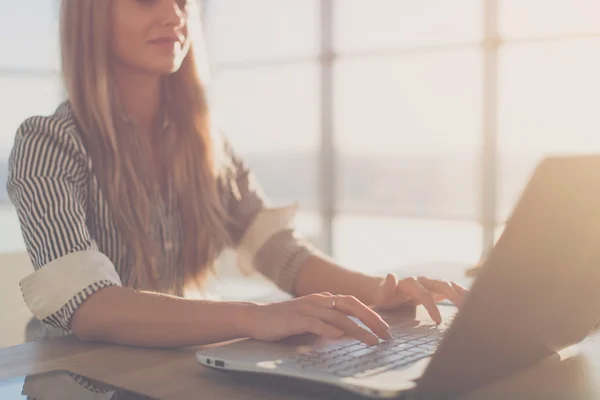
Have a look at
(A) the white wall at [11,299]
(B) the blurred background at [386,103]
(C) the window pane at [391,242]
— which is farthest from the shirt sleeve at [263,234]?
(C) the window pane at [391,242]

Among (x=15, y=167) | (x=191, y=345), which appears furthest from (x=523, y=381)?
(x=15, y=167)

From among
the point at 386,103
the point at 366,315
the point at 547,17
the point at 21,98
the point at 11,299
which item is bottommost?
the point at 11,299

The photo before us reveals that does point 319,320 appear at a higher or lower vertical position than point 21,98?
lower

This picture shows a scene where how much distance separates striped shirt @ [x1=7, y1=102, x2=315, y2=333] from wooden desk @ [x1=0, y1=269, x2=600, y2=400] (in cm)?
11

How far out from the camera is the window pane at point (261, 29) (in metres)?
5.39

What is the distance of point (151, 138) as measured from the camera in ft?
5.53

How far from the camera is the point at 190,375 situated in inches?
35.0

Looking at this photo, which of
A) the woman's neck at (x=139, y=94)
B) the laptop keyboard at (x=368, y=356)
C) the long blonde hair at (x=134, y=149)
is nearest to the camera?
the laptop keyboard at (x=368, y=356)

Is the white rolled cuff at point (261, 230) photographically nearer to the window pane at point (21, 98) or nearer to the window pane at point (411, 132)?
the window pane at point (411, 132)

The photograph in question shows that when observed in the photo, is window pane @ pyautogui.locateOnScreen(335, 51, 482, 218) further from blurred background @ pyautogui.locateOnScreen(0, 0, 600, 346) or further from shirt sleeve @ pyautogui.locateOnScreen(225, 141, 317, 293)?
shirt sleeve @ pyautogui.locateOnScreen(225, 141, 317, 293)

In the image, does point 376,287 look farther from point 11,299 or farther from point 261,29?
point 261,29

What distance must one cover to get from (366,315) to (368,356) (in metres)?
0.10

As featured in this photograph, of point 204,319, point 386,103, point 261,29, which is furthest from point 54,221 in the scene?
point 261,29

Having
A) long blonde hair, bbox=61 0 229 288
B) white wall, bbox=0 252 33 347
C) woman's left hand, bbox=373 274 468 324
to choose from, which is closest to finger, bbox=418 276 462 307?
A: woman's left hand, bbox=373 274 468 324
